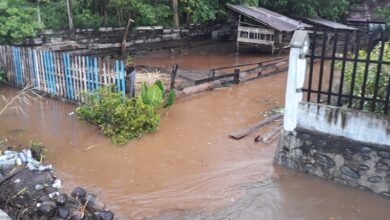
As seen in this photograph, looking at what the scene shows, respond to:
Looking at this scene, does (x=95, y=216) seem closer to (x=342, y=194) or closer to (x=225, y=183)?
(x=225, y=183)

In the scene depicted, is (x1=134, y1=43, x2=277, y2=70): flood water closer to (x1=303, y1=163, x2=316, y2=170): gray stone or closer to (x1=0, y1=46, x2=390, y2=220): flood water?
(x1=0, y1=46, x2=390, y2=220): flood water

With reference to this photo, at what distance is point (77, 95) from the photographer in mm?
9953

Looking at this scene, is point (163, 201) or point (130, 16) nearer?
point (163, 201)

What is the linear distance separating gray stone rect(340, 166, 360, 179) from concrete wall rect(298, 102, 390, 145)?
526mm

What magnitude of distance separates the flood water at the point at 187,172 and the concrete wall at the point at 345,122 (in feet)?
2.93

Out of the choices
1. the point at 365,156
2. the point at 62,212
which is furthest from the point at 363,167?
the point at 62,212

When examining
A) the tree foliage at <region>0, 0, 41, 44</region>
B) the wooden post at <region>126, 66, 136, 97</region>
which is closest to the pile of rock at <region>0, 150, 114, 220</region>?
the wooden post at <region>126, 66, 136, 97</region>

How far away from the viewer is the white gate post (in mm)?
6078

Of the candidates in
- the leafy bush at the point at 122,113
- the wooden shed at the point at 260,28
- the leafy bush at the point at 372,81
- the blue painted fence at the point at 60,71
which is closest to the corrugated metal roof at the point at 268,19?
the wooden shed at the point at 260,28

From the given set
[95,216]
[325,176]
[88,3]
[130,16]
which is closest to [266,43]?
[130,16]

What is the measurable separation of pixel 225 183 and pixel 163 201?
44.7 inches

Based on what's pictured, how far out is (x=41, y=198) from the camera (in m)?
5.31

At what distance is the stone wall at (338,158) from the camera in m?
5.76

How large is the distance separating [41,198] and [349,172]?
15.4ft
